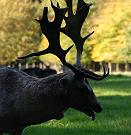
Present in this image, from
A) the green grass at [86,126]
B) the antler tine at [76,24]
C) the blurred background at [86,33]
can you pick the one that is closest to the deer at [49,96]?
the antler tine at [76,24]

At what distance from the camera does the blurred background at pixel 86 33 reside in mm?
51250

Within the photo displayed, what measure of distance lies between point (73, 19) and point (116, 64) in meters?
69.0

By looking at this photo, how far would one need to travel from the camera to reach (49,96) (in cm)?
787

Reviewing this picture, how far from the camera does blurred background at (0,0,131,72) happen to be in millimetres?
51250

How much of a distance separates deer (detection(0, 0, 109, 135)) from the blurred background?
3949cm

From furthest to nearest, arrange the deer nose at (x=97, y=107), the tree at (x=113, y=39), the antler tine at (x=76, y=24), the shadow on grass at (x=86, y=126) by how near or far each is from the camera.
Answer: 1. the tree at (x=113, y=39)
2. the shadow on grass at (x=86, y=126)
3. the antler tine at (x=76, y=24)
4. the deer nose at (x=97, y=107)

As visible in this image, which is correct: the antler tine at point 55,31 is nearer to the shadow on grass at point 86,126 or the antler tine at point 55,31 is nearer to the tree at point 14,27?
the shadow on grass at point 86,126

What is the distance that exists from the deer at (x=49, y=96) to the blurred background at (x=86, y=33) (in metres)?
39.5

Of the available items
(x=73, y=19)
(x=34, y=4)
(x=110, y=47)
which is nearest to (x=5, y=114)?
(x=73, y=19)

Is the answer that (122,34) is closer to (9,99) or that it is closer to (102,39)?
(102,39)

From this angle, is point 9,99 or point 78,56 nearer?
point 9,99

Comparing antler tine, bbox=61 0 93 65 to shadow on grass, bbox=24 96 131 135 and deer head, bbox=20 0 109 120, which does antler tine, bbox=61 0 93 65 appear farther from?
shadow on grass, bbox=24 96 131 135

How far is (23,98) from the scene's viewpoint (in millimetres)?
8016

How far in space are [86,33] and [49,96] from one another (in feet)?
166
